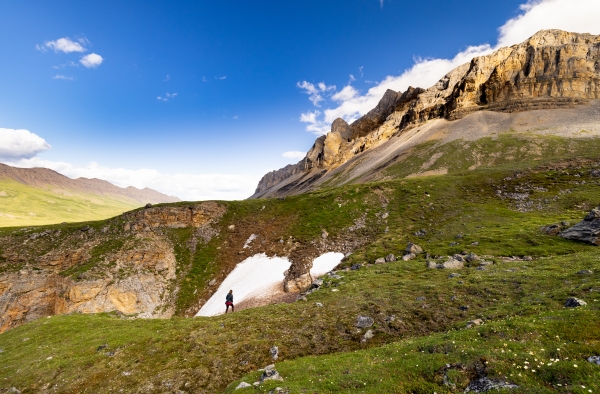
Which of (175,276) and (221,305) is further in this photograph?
(175,276)

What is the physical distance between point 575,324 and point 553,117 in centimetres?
15347

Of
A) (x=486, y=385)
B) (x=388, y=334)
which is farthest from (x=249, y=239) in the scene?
(x=486, y=385)

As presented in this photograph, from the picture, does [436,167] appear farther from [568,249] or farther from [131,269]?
[131,269]

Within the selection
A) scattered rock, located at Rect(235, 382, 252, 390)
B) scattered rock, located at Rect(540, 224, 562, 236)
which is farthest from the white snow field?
scattered rock, located at Rect(540, 224, 562, 236)

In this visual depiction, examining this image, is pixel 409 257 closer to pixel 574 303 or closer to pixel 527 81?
pixel 574 303

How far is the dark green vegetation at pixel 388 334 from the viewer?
13.4 meters

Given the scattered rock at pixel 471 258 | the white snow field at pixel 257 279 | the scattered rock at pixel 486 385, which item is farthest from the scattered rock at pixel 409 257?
the scattered rock at pixel 486 385

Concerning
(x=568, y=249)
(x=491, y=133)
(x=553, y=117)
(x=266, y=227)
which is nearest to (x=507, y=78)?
(x=553, y=117)

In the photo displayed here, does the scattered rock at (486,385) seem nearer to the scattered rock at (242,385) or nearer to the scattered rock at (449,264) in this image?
the scattered rock at (242,385)

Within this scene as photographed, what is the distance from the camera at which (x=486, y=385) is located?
11539 millimetres

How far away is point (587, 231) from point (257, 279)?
48649 millimetres

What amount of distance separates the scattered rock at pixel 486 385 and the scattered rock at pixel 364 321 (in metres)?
11.1

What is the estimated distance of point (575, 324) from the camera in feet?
46.5

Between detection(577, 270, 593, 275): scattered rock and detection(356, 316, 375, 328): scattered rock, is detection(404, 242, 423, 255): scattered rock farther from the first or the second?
detection(356, 316, 375, 328): scattered rock
